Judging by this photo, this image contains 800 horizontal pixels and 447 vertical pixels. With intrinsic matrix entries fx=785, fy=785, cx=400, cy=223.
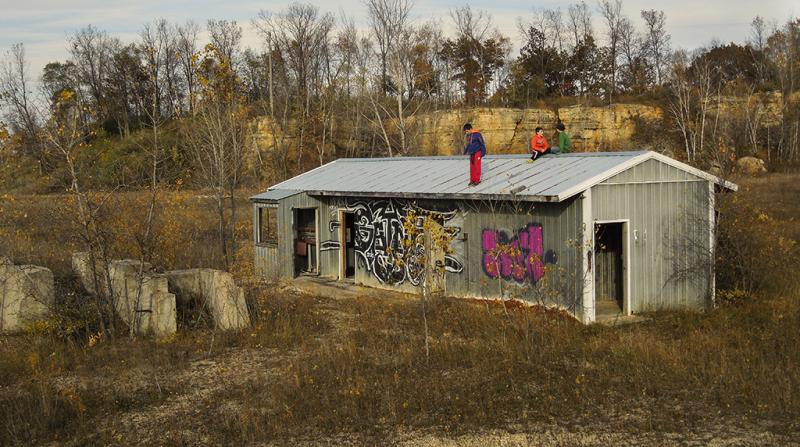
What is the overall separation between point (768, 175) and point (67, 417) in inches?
1561

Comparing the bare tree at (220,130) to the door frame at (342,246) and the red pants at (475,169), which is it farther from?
the red pants at (475,169)

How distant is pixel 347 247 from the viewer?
20266 mm

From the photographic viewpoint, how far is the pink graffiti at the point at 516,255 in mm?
14219

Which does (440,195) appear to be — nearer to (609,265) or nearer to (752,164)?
(609,265)

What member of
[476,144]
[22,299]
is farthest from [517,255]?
[22,299]

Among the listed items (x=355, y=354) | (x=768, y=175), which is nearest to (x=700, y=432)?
(x=355, y=354)

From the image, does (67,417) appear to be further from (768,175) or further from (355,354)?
(768,175)

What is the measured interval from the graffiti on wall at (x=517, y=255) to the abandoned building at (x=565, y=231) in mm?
21

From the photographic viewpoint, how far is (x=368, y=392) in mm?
9734

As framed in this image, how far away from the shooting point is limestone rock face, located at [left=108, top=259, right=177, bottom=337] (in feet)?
43.2

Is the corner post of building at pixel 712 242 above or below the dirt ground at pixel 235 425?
above

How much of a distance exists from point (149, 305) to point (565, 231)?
7290 millimetres

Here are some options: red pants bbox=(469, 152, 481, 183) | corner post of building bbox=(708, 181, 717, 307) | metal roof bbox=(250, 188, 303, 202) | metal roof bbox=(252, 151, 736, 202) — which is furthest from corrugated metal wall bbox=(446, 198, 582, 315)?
metal roof bbox=(250, 188, 303, 202)

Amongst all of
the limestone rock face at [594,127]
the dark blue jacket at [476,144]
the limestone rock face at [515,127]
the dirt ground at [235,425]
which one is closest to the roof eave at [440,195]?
the dark blue jacket at [476,144]
